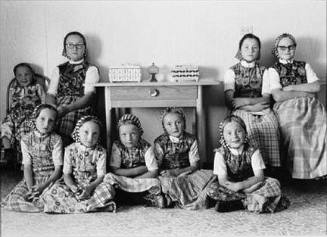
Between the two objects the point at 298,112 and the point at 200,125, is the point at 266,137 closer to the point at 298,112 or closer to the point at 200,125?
the point at 298,112

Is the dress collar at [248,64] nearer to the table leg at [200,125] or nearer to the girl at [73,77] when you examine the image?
the table leg at [200,125]

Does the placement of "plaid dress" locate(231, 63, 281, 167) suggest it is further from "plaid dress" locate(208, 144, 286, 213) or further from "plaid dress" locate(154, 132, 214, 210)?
"plaid dress" locate(154, 132, 214, 210)

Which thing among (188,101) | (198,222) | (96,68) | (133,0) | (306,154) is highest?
(133,0)

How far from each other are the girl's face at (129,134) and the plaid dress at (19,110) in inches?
22.7

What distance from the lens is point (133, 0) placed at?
2893 mm

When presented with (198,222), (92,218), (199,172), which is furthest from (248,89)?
(92,218)

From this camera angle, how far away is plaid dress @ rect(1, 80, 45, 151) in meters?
2.67

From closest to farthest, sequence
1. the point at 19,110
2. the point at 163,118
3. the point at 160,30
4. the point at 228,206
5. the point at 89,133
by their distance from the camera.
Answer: the point at 228,206
the point at 89,133
the point at 163,118
the point at 19,110
the point at 160,30

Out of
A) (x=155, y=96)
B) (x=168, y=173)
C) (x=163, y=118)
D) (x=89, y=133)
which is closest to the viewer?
(x=89, y=133)

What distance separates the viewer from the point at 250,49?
2807mm

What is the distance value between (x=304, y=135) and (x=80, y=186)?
117cm

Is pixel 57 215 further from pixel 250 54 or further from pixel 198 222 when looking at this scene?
pixel 250 54

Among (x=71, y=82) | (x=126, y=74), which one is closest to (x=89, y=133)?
(x=126, y=74)

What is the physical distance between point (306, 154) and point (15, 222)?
1.45m
